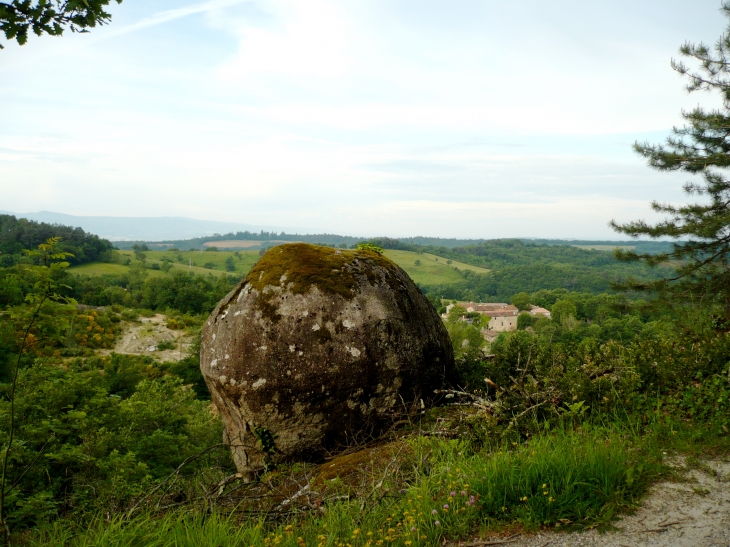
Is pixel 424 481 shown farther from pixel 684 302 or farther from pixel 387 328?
pixel 684 302

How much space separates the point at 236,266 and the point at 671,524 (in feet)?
513

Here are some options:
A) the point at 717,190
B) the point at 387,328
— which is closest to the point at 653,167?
the point at 717,190

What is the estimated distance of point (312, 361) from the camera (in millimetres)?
6609

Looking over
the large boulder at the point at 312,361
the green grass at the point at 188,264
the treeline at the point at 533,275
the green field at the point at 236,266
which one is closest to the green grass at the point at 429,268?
the green field at the point at 236,266

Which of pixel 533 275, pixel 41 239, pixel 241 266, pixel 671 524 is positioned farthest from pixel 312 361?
pixel 241 266

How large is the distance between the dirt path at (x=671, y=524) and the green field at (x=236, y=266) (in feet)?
379

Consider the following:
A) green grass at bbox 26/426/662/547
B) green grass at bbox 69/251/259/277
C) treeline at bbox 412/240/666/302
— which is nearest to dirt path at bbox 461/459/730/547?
green grass at bbox 26/426/662/547

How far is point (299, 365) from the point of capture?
21.7 feet

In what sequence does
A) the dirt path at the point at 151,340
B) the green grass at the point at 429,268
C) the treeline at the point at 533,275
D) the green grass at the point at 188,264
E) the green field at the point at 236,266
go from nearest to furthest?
the dirt path at the point at 151,340 < the treeline at the point at 533,275 < the green grass at the point at 188,264 < the green field at the point at 236,266 < the green grass at the point at 429,268

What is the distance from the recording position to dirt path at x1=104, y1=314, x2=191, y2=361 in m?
59.3

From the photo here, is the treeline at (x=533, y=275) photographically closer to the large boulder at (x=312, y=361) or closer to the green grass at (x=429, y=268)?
the green grass at (x=429, y=268)

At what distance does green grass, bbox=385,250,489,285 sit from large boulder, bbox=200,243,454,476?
118 m

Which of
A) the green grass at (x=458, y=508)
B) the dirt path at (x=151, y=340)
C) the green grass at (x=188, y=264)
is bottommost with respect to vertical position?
the dirt path at (x=151, y=340)

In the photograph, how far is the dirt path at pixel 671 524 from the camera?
3273 mm
